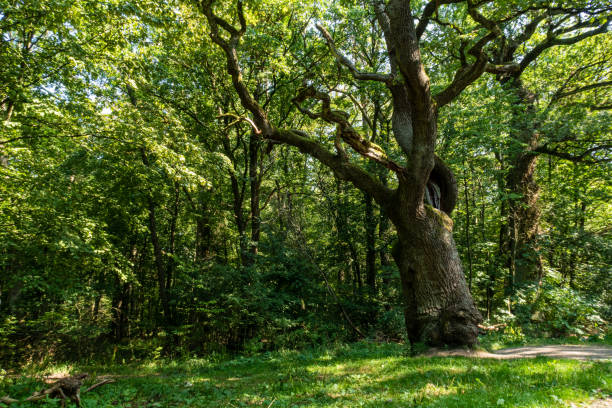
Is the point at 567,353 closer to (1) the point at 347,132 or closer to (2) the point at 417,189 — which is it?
(2) the point at 417,189

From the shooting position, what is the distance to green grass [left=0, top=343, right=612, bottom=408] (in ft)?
11.3

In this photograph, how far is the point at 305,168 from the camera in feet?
46.9

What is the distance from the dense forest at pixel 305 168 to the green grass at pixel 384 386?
1.56 m

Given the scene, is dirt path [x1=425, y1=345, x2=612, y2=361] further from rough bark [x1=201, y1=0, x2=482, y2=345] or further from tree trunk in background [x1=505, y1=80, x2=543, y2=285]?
tree trunk in background [x1=505, y1=80, x2=543, y2=285]

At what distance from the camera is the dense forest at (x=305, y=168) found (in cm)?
648

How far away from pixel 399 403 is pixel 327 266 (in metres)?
9.85

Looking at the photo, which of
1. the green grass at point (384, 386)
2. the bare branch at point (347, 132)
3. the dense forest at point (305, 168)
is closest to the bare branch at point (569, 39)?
the dense forest at point (305, 168)

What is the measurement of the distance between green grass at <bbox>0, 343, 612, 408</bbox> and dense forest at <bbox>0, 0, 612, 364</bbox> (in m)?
1.56

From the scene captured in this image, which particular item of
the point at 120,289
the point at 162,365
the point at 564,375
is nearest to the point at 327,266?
the point at 162,365

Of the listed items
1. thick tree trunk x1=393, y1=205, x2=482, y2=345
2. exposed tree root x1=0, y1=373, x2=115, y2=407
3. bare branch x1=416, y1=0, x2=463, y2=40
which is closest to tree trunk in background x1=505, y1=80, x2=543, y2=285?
bare branch x1=416, y1=0, x2=463, y2=40

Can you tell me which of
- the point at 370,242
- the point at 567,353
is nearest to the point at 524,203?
the point at 370,242

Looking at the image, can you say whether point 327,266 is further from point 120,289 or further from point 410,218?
point 120,289

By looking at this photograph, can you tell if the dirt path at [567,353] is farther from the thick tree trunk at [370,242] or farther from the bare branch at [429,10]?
the bare branch at [429,10]

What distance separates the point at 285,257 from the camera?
11391 millimetres
